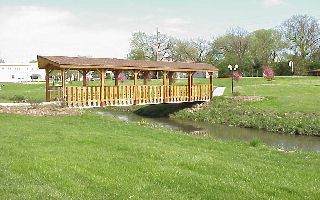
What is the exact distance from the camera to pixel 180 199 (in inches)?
288

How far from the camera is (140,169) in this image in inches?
368

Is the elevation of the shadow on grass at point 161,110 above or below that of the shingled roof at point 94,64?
below

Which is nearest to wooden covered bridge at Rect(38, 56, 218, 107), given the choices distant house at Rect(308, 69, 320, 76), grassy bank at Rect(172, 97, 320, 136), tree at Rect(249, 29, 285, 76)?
grassy bank at Rect(172, 97, 320, 136)

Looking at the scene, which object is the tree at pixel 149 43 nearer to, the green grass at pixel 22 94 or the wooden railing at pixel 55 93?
the green grass at pixel 22 94

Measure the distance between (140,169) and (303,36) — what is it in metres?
75.6

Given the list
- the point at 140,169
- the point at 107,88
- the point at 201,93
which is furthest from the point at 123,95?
the point at 140,169

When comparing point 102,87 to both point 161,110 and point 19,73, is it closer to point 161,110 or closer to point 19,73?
point 161,110

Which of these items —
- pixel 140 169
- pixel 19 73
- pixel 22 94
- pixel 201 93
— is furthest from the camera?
pixel 19 73

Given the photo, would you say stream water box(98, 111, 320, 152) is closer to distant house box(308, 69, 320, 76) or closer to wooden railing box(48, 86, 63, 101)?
wooden railing box(48, 86, 63, 101)

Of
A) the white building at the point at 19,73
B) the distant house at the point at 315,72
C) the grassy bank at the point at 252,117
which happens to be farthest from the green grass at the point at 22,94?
the white building at the point at 19,73

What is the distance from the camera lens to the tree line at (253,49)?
3029 inches

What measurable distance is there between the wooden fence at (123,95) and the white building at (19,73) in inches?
3208

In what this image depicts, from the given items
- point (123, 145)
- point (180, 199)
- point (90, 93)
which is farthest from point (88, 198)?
point (90, 93)

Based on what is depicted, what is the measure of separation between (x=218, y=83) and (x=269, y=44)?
27.1 m
